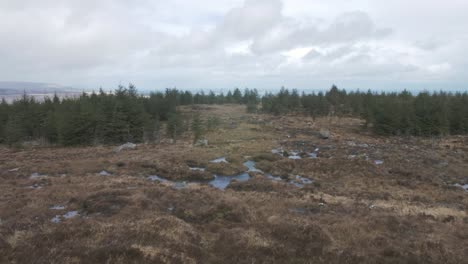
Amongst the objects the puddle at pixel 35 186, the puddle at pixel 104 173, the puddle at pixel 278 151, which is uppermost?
the puddle at pixel 278 151

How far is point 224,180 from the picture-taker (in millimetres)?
28172

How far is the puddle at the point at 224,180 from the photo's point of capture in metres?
26.0

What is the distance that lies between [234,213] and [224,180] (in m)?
11.8

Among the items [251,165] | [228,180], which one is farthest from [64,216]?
[251,165]

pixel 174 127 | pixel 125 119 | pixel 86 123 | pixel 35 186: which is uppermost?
pixel 125 119

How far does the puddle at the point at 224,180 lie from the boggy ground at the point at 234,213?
0.87 metres

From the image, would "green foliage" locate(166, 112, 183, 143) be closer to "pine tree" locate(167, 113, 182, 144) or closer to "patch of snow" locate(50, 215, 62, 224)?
"pine tree" locate(167, 113, 182, 144)

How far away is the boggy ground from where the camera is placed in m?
11.2

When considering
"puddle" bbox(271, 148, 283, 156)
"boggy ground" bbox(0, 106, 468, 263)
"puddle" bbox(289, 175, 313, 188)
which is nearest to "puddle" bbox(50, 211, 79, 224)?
"boggy ground" bbox(0, 106, 468, 263)

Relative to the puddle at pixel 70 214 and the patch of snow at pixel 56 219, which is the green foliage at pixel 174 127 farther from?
the patch of snow at pixel 56 219

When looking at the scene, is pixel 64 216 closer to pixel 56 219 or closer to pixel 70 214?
pixel 70 214

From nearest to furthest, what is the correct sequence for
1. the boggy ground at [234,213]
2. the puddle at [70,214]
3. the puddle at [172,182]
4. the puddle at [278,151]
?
the boggy ground at [234,213]
the puddle at [70,214]
the puddle at [172,182]
the puddle at [278,151]

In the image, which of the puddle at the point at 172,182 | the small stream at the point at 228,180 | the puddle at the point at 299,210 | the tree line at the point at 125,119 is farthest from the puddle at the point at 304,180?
the tree line at the point at 125,119

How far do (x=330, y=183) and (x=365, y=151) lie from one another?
19804 mm
